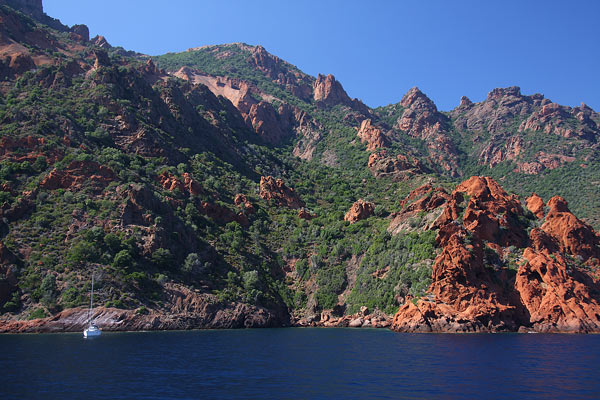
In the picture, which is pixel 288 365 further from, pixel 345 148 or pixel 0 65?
pixel 345 148

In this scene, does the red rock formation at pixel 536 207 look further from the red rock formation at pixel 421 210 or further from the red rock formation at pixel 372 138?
the red rock formation at pixel 372 138

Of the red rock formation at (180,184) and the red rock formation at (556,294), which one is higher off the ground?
the red rock formation at (180,184)

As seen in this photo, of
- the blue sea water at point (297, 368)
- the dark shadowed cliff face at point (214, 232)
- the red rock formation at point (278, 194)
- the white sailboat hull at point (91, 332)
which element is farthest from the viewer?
the red rock formation at point (278, 194)

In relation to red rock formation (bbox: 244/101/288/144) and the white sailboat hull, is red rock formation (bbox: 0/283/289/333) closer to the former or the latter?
the white sailboat hull

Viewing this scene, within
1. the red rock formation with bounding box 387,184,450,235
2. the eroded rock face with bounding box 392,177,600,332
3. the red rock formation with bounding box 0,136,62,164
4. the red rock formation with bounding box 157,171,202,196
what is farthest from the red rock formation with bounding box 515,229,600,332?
the red rock formation with bounding box 0,136,62,164

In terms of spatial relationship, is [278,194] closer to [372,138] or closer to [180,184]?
[180,184]

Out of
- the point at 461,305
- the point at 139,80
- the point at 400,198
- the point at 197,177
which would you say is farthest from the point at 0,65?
the point at 461,305

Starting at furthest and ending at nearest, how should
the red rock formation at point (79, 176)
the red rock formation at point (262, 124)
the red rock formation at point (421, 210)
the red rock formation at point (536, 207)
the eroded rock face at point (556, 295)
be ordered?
the red rock formation at point (262, 124), the red rock formation at point (536, 207), the red rock formation at point (421, 210), the red rock formation at point (79, 176), the eroded rock face at point (556, 295)

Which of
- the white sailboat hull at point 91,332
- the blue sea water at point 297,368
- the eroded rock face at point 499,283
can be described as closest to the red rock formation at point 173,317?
the white sailboat hull at point 91,332

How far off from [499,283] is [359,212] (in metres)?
45.6

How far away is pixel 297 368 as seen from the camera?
40.7m

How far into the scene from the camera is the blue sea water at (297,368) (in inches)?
1221

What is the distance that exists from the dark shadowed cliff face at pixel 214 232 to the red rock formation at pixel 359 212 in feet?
1.13

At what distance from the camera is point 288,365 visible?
42188 millimetres
